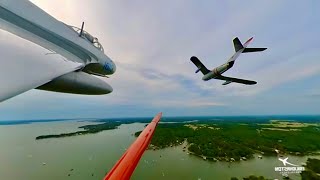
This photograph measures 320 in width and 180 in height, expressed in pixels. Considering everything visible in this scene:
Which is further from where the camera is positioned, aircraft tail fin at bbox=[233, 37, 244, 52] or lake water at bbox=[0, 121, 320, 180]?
lake water at bbox=[0, 121, 320, 180]

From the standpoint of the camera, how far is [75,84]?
4.80m

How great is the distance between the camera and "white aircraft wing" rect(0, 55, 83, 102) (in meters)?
1.91

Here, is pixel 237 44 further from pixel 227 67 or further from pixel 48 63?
pixel 48 63

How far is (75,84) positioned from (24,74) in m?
2.55

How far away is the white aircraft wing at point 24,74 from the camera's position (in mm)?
1912

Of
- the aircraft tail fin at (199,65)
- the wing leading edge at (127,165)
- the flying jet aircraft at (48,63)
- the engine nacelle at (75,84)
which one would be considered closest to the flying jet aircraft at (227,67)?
the aircraft tail fin at (199,65)

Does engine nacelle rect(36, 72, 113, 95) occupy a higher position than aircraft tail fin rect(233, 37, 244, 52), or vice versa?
aircraft tail fin rect(233, 37, 244, 52)

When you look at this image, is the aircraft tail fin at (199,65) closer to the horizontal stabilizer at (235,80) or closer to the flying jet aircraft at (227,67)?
the flying jet aircraft at (227,67)

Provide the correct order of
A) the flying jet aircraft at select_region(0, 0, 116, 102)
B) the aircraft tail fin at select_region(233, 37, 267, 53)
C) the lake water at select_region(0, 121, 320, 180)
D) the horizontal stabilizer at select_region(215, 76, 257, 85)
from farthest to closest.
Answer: the lake water at select_region(0, 121, 320, 180) → the horizontal stabilizer at select_region(215, 76, 257, 85) → the aircraft tail fin at select_region(233, 37, 267, 53) → the flying jet aircraft at select_region(0, 0, 116, 102)

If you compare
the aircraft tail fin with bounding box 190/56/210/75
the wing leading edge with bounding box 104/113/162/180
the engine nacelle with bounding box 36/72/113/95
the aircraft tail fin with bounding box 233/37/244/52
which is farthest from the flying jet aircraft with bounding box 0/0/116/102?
the aircraft tail fin with bounding box 233/37/244/52

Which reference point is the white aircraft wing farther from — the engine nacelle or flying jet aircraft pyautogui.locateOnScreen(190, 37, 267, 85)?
flying jet aircraft pyautogui.locateOnScreen(190, 37, 267, 85)

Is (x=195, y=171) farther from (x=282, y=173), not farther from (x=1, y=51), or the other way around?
(x=1, y=51)

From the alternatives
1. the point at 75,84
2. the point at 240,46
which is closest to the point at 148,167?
the point at 240,46

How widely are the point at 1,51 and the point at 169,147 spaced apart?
6002cm
